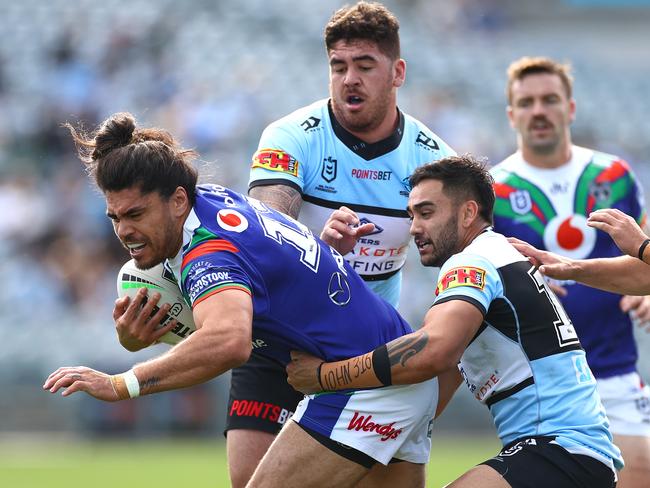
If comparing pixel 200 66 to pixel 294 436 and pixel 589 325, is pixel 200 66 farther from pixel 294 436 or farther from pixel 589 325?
pixel 294 436

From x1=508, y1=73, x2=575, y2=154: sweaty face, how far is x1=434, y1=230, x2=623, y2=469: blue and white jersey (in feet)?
8.30

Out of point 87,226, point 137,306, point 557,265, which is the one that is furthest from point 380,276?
point 87,226

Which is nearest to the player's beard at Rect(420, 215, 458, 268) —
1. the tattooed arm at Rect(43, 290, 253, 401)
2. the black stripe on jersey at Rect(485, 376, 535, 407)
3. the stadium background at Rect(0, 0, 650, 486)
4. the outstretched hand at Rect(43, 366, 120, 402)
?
the black stripe on jersey at Rect(485, 376, 535, 407)

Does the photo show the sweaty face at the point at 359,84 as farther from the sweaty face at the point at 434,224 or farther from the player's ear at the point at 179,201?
the player's ear at the point at 179,201

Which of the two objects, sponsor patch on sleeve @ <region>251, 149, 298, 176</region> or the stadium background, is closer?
sponsor patch on sleeve @ <region>251, 149, 298, 176</region>

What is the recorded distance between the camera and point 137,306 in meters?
5.97

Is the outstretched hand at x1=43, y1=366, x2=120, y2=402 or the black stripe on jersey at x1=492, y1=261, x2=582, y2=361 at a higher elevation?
the black stripe on jersey at x1=492, y1=261, x2=582, y2=361

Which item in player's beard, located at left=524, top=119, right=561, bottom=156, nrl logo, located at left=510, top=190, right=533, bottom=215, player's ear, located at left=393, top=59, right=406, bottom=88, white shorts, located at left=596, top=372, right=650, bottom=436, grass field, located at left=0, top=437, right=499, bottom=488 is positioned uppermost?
player's ear, located at left=393, top=59, right=406, bottom=88

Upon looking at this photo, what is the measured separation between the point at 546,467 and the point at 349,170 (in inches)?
84.5

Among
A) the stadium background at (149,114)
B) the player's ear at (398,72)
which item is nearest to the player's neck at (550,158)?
the player's ear at (398,72)

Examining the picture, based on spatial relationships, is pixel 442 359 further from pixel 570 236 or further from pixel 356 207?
pixel 570 236

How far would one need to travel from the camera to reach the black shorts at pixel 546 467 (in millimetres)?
5562

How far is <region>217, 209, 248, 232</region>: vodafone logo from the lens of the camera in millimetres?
5578

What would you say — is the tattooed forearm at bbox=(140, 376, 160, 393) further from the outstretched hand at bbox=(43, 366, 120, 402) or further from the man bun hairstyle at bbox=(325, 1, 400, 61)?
the man bun hairstyle at bbox=(325, 1, 400, 61)
